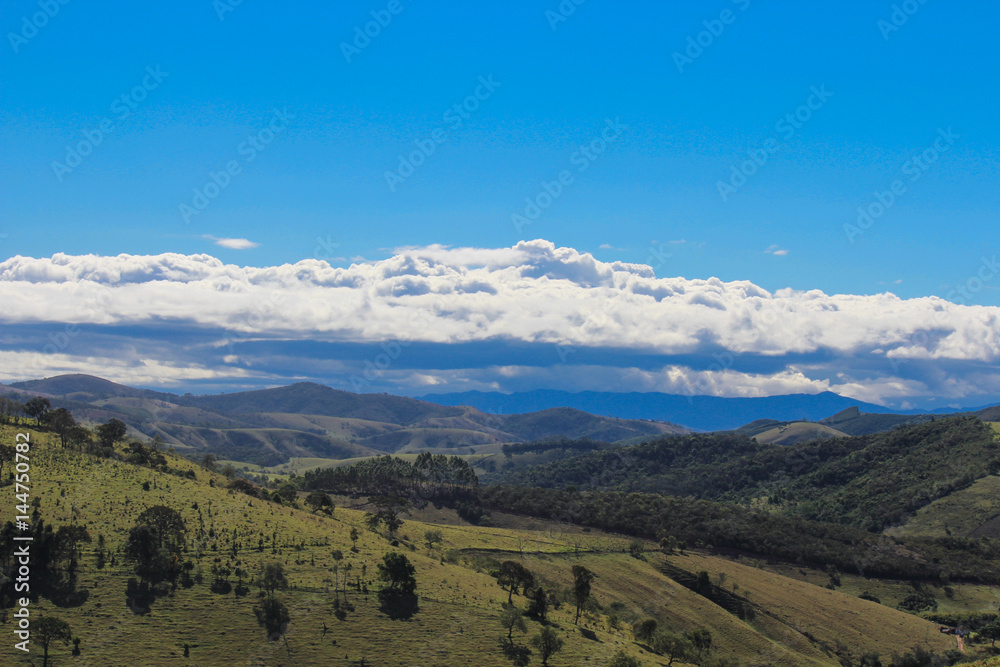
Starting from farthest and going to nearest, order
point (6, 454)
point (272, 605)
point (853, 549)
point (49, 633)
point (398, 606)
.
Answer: point (853, 549)
point (6, 454)
point (398, 606)
point (272, 605)
point (49, 633)

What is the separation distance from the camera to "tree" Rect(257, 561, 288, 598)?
85562 mm

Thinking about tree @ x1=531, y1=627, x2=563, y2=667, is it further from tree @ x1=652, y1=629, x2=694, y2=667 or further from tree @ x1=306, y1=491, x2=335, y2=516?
tree @ x1=306, y1=491, x2=335, y2=516

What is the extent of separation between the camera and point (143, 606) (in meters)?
77.5

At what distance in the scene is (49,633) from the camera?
67.6 metres

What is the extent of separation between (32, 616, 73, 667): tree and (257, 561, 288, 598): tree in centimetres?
2130

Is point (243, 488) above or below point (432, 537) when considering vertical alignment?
above

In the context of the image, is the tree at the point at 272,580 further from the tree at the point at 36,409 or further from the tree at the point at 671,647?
the tree at the point at 36,409

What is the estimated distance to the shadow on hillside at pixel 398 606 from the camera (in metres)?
88.3

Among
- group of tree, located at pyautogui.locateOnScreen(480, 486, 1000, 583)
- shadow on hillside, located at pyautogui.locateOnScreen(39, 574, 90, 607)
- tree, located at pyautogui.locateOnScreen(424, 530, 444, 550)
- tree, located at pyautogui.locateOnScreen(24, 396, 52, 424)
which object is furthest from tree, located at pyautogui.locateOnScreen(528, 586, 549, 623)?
tree, located at pyautogui.locateOnScreen(24, 396, 52, 424)

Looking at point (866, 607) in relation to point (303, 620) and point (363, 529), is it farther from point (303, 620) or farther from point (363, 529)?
point (303, 620)

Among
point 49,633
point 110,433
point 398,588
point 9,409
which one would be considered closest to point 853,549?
point 398,588

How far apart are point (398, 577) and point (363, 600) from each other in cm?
613

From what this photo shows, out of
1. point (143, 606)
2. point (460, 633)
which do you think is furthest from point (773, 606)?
point (143, 606)

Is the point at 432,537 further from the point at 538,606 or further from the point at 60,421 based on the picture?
the point at 60,421
